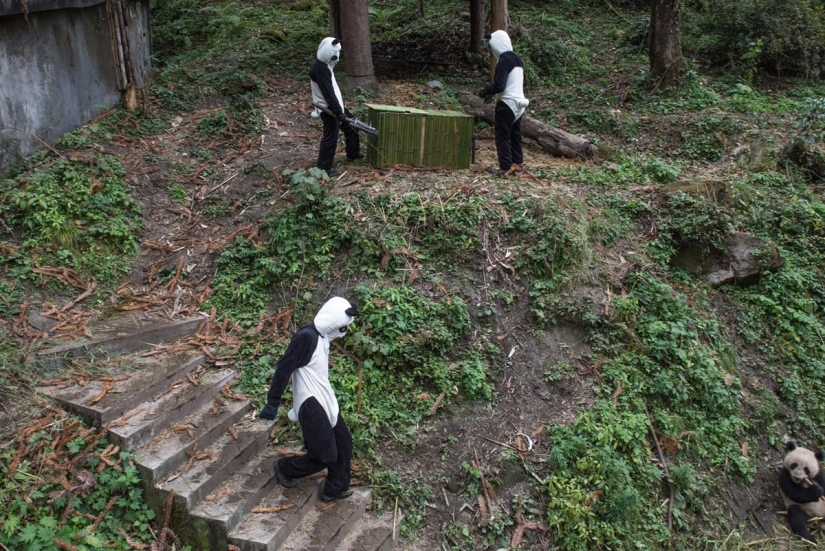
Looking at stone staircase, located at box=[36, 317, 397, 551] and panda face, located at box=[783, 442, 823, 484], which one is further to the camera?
panda face, located at box=[783, 442, 823, 484]

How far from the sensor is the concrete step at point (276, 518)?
482 cm

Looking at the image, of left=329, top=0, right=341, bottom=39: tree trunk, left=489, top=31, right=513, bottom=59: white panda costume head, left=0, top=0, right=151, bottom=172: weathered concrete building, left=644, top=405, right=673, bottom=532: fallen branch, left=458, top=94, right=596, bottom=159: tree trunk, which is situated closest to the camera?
left=644, top=405, right=673, bottom=532: fallen branch

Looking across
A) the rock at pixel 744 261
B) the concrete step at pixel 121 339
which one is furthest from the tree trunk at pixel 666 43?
the concrete step at pixel 121 339

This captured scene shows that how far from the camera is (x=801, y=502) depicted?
634cm

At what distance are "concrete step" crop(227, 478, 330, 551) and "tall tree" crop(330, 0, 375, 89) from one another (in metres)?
7.71

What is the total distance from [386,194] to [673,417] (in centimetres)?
420

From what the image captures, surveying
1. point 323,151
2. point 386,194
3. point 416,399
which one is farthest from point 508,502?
point 323,151

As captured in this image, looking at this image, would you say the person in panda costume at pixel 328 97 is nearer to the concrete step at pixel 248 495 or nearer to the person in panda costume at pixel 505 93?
Result: the person in panda costume at pixel 505 93

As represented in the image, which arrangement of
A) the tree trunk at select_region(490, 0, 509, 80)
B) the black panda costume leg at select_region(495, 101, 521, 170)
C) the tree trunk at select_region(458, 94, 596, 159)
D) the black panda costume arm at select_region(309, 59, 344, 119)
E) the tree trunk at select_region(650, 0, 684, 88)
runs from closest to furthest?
1. the black panda costume arm at select_region(309, 59, 344, 119)
2. the black panda costume leg at select_region(495, 101, 521, 170)
3. the tree trunk at select_region(458, 94, 596, 159)
4. the tree trunk at select_region(490, 0, 509, 80)
5. the tree trunk at select_region(650, 0, 684, 88)

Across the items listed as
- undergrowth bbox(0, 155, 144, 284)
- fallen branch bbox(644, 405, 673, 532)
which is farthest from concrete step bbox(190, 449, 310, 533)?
fallen branch bbox(644, 405, 673, 532)

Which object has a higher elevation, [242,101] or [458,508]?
[242,101]

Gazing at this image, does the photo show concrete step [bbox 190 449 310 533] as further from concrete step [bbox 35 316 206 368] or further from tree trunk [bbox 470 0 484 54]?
tree trunk [bbox 470 0 484 54]

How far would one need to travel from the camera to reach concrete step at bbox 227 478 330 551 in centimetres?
482

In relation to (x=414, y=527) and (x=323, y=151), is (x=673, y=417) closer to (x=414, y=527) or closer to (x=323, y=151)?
(x=414, y=527)
